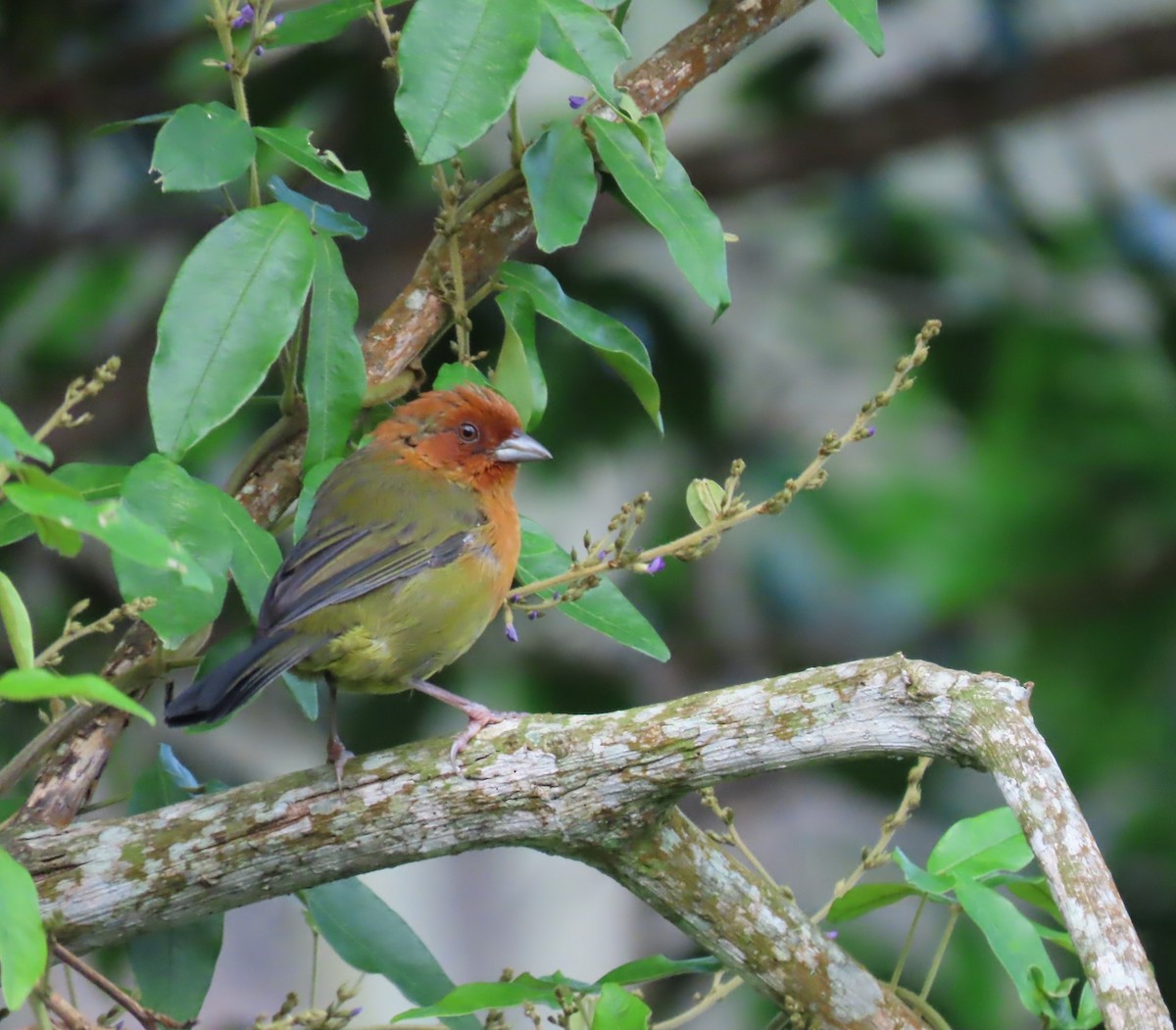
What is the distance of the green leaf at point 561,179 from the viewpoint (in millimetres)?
2043

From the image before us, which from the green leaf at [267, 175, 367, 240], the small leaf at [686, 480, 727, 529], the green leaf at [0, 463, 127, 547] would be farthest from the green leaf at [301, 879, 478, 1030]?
the green leaf at [267, 175, 367, 240]

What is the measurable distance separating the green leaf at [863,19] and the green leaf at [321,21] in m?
0.59

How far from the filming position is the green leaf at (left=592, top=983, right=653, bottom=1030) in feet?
6.01

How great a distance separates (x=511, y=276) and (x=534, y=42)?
1.81 feet

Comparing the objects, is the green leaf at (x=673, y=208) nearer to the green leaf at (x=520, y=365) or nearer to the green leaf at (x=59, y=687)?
the green leaf at (x=520, y=365)

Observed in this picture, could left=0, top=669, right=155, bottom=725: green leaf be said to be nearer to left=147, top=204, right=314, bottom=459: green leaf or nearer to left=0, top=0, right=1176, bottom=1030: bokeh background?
left=147, top=204, right=314, bottom=459: green leaf

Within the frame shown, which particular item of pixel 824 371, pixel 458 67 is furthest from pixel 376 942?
pixel 824 371

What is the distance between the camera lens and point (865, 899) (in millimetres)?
2092

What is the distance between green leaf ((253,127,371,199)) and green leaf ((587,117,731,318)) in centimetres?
34

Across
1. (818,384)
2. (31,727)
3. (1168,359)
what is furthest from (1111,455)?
(31,727)

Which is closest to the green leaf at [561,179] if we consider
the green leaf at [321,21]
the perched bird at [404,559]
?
Result: the green leaf at [321,21]

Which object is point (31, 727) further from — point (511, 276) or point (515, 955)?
point (515, 955)

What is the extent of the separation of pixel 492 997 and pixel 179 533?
2.22 ft

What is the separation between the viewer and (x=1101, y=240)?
14.9 ft
